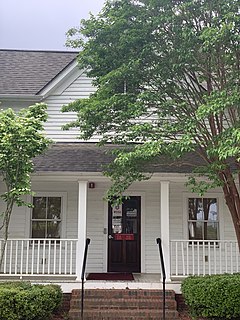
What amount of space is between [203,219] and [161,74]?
4680 millimetres

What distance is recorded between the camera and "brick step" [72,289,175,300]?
8234 mm

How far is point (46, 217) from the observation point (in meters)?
10.7

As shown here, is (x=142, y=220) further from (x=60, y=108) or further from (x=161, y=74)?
(x=161, y=74)

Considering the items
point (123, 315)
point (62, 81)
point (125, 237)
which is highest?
point (62, 81)

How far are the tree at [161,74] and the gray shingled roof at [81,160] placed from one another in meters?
1.29

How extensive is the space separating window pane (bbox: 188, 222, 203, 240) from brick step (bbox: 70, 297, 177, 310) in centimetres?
280

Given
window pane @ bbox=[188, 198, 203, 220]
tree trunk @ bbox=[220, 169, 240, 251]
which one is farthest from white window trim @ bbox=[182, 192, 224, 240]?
tree trunk @ bbox=[220, 169, 240, 251]

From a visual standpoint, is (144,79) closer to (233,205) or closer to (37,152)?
(37,152)

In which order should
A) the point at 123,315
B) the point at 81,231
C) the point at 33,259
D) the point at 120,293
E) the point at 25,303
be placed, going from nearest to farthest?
1. the point at 25,303
2. the point at 123,315
3. the point at 120,293
4. the point at 81,231
5. the point at 33,259

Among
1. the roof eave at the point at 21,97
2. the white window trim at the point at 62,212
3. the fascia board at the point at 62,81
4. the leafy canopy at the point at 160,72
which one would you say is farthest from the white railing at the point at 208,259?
the roof eave at the point at 21,97

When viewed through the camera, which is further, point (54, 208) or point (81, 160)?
point (54, 208)

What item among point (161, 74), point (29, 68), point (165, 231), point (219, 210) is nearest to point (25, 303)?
point (165, 231)

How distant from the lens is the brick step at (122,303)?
802 cm

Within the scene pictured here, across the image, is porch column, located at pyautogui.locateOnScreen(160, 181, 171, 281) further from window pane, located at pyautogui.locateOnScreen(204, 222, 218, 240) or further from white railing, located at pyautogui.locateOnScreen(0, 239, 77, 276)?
white railing, located at pyautogui.locateOnScreen(0, 239, 77, 276)
